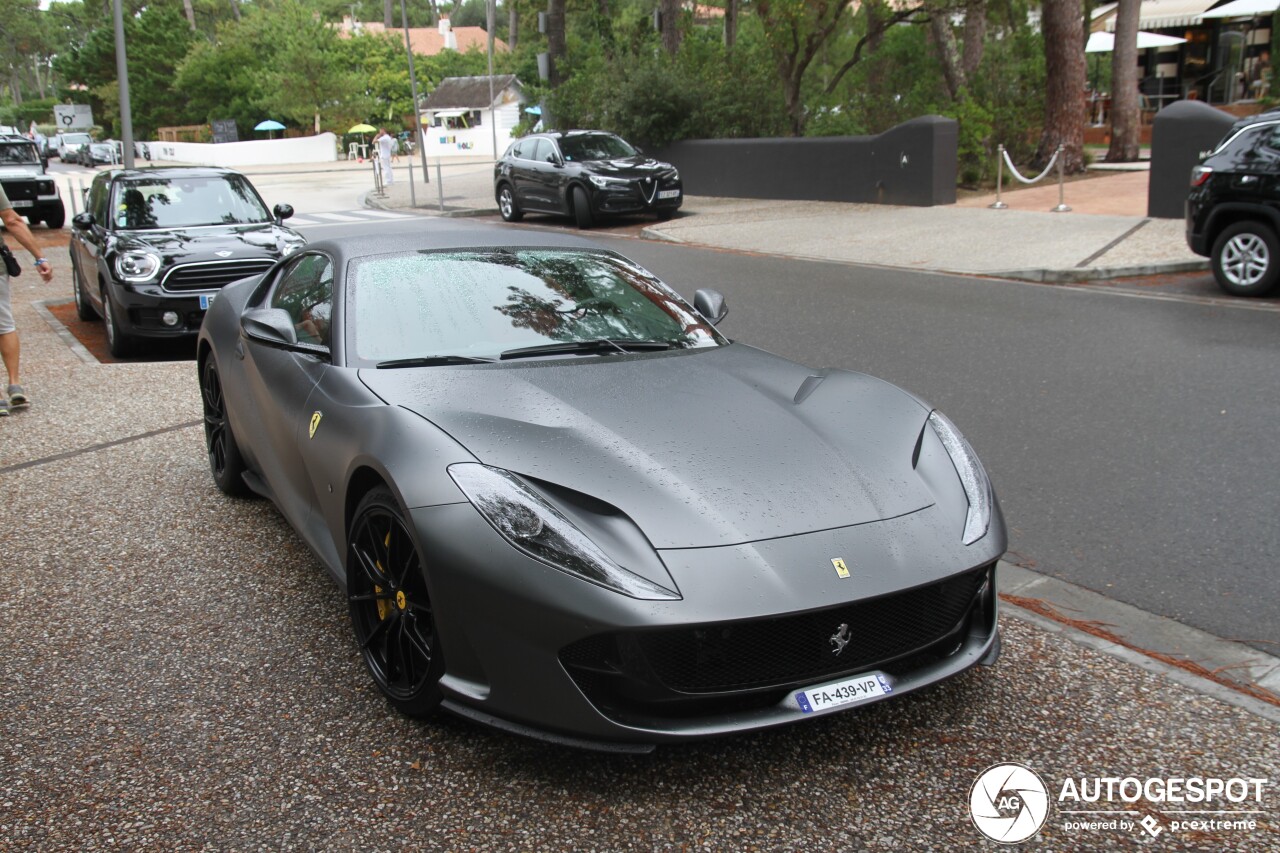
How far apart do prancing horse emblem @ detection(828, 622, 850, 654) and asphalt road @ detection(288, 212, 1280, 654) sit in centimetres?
184

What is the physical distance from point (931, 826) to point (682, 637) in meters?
0.81

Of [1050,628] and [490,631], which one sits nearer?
[490,631]

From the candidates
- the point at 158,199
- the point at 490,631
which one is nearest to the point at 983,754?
the point at 490,631

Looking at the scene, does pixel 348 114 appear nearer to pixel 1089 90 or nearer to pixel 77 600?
pixel 1089 90

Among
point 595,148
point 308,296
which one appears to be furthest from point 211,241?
point 595,148

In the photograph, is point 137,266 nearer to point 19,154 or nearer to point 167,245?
point 167,245

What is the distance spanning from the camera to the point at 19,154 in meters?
25.7

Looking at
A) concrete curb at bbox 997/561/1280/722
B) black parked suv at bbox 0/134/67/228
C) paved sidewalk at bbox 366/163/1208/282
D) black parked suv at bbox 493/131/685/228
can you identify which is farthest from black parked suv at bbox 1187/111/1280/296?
black parked suv at bbox 0/134/67/228

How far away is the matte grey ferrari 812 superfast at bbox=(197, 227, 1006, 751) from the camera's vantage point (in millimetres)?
2924

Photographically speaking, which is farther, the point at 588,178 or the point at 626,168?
the point at 626,168

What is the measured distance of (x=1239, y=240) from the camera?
1093 centimetres

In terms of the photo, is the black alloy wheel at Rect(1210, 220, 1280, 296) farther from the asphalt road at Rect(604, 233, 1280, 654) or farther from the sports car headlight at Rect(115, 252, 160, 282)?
the sports car headlight at Rect(115, 252, 160, 282)

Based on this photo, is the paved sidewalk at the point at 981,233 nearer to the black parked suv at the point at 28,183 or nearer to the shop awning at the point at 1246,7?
the shop awning at the point at 1246,7

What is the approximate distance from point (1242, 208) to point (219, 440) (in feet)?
31.2
